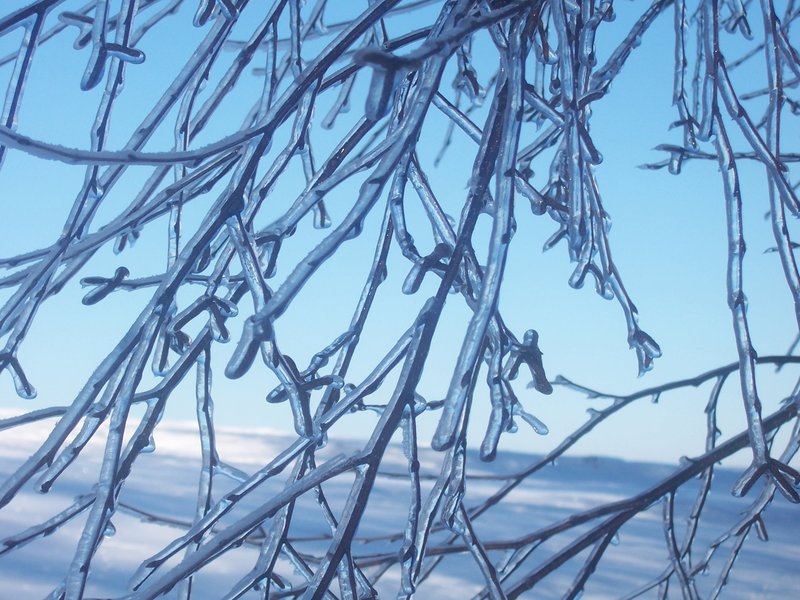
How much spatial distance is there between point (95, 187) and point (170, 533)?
1.54 metres

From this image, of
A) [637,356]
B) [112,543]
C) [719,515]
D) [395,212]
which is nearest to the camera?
[395,212]

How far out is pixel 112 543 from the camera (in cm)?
199

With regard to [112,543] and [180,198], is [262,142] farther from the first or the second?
[112,543]

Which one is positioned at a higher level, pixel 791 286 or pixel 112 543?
pixel 791 286

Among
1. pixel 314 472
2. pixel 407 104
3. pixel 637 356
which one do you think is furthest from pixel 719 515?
pixel 314 472

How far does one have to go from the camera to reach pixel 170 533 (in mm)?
2184

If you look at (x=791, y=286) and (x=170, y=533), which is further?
(x=170, y=533)

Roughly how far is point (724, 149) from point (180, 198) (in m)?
0.63

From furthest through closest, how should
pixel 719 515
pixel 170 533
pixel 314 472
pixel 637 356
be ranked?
1. pixel 719 515
2. pixel 170 533
3. pixel 637 356
4. pixel 314 472

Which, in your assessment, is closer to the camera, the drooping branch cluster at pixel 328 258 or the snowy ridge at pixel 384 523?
the drooping branch cluster at pixel 328 258

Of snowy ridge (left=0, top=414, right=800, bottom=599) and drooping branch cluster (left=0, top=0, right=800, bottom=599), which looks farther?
snowy ridge (left=0, top=414, right=800, bottom=599)

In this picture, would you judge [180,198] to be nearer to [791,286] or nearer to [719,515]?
[791,286]

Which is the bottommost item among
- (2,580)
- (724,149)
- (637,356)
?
(2,580)

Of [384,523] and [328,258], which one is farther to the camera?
[384,523]
